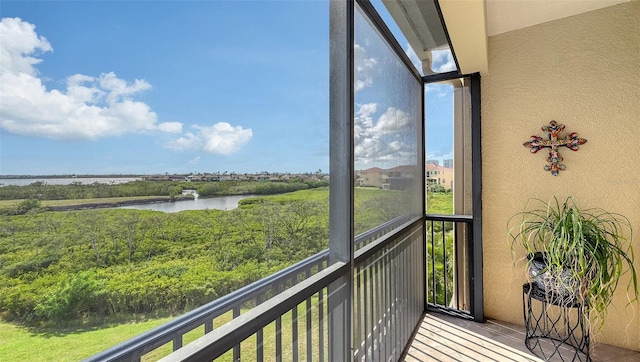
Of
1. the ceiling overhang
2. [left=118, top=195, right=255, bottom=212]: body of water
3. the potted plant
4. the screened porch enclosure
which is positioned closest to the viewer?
[left=118, top=195, right=255, bottom=212]: body of water

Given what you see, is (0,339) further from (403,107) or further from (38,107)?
(403,107)

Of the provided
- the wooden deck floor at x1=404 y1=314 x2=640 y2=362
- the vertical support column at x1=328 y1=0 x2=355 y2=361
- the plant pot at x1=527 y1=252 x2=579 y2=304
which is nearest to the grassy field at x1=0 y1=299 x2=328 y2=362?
the vertical support column at x1=328 y1=0 x2=355 y2=361

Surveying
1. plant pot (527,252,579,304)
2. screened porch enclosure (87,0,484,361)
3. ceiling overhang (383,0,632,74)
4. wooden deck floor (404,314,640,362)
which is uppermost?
ceiling overhang (383,0,632,74)

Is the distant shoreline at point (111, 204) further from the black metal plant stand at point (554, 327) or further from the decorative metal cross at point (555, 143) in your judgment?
the decorative metal cross at point (555, 143)

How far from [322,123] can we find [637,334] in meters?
2.95

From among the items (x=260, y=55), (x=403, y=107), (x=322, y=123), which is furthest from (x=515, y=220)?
(x=260, y=55)

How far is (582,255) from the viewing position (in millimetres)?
2037

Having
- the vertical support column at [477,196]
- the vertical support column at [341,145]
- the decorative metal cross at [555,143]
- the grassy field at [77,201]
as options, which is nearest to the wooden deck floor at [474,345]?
the vertical support column at [477,196]

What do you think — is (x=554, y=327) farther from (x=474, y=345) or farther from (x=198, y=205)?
(x=198, y=205)

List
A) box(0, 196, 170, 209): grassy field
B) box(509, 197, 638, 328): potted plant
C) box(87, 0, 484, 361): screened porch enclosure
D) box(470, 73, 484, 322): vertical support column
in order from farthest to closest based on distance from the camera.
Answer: box(470, 73, 484, 322): vertical support column, box(509, 197, 638, 328): potted plant, box(87, 0, 484, 361): screened porch enclosure, box(0, 196, 170, 209): grassy field

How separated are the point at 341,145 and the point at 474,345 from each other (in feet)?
6.73

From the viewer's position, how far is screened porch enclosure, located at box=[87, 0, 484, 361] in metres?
0.96

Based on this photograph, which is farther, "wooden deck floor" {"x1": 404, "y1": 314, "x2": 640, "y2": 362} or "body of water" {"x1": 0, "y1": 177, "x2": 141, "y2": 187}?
"wooden deck floor" {"x1": 404, "y1": 314, "x2": 640, "y2": 362}

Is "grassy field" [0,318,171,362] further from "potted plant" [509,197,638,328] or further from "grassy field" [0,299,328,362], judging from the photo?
"potted plant" [509,197,638,328]
